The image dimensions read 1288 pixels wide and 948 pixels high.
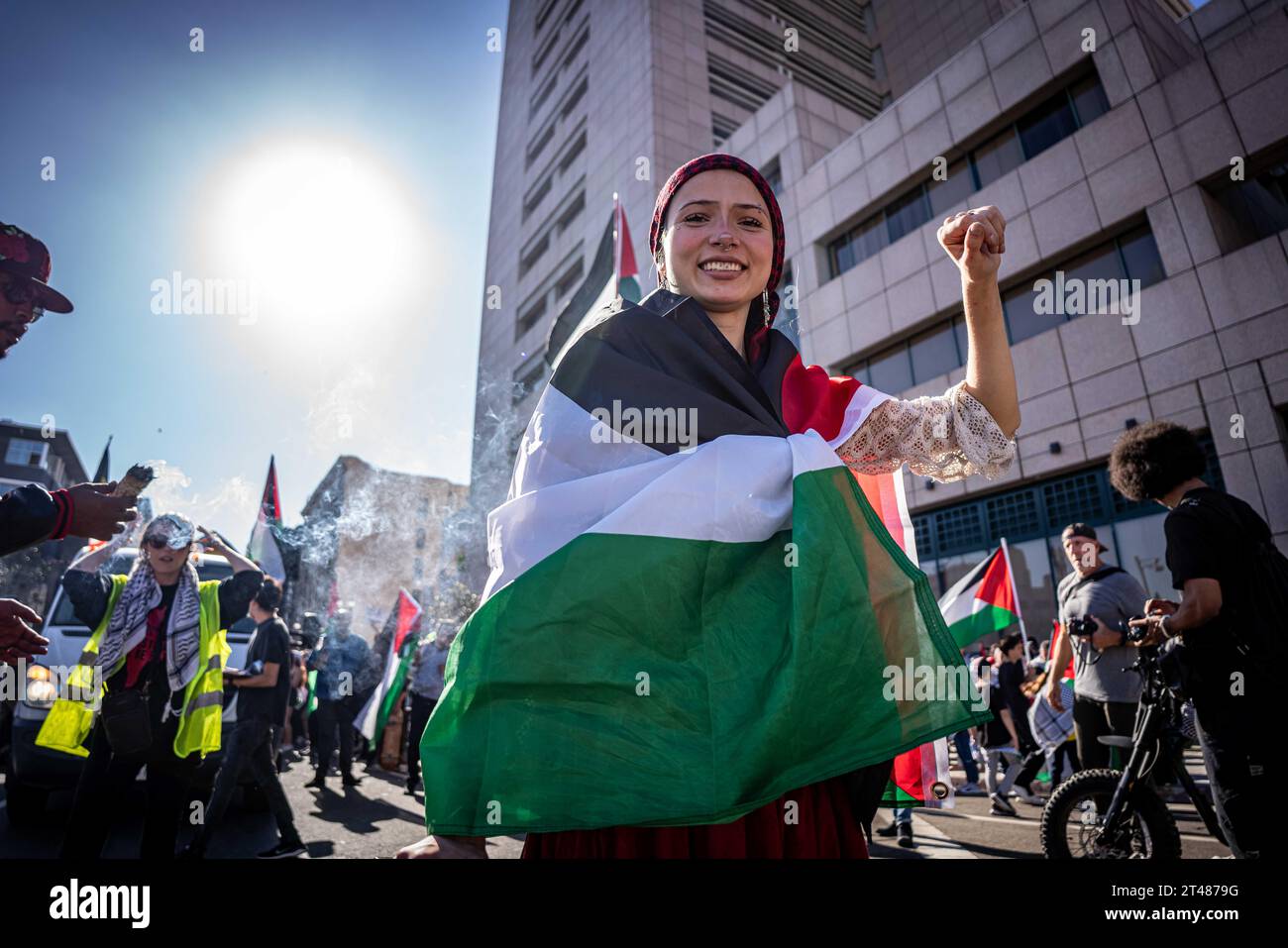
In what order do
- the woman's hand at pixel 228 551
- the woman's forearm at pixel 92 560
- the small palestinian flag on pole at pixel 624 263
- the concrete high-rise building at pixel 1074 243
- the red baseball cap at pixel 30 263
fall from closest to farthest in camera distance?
1. the red baseball cap at pixel 30 263
2. the woman's forearm at pixel 92 560
3. the woman's hand at pixel 228 551
4. the small palestinian flag on pole at pixel 624 263
5. the concrete high-rise building at pixel 1074 243

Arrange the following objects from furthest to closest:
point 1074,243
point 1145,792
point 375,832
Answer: point 1074,243, point 375,832, point 1145,792

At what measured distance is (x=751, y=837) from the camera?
121 cm

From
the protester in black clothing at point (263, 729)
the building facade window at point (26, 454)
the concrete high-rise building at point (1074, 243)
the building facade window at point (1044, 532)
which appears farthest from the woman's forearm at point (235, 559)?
the building facade window at point (26, 454)

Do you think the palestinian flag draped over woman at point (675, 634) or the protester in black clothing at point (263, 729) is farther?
the protester in black clothing at point (263, 729)

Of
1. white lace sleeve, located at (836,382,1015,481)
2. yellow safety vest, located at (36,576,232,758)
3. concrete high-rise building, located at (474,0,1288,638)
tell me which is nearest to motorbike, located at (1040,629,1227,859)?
white lace sleeve, located at (836,382,1015,481)

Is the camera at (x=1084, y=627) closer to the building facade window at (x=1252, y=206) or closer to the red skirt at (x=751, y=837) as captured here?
the red skirt at (x=751, y=837)

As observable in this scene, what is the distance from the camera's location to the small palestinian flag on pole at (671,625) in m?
1.06

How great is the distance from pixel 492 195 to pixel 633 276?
3684 centimetres

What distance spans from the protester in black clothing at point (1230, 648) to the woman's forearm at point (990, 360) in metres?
1.79

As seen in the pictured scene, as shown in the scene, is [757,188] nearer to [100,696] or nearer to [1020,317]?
[100,696]

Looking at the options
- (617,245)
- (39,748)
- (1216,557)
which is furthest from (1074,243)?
(39,748)

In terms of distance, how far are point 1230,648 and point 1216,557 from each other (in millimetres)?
362

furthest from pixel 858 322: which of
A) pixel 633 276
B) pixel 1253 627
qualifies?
pixel 1253 627

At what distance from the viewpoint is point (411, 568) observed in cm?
5609
